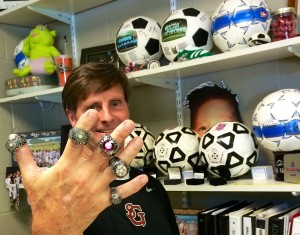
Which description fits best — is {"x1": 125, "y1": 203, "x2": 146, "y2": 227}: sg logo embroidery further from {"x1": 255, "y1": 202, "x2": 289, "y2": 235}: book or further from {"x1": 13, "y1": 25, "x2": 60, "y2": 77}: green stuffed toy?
{"x1": 13, "y1": 25, "x2": 60, "y2": 77}: green stuffed toy

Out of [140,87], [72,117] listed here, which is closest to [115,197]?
[72,117]

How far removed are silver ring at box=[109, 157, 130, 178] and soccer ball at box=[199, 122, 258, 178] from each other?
2.40ft

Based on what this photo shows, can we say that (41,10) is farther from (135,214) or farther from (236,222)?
(236,222)

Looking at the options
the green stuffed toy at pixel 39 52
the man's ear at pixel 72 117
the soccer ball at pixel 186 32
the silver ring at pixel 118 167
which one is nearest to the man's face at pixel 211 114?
the soccer ball at pixel 186 32

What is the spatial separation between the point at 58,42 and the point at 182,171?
1215 mm

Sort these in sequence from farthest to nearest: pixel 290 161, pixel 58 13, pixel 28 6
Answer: pixel 58 13, pixel 28 6, pixel 290 161

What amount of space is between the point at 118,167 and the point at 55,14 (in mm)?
1577

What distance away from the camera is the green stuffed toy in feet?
6.37

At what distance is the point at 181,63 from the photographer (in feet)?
4.37

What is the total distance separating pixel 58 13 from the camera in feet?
6.42

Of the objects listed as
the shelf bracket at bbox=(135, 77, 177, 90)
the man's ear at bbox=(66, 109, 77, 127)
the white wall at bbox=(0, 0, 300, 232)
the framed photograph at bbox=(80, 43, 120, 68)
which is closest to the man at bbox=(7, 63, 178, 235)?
the man's ear at bbox=(66, 109, 77, 127)

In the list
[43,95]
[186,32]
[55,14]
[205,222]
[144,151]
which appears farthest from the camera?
[55,14]

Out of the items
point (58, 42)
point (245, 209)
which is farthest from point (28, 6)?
point (245, 209)

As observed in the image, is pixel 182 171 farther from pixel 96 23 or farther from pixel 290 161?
pixel 96 23
